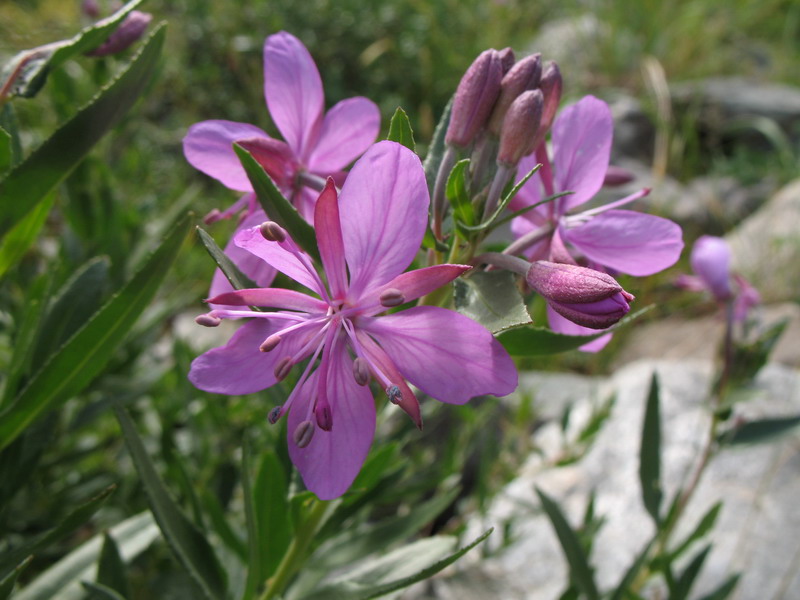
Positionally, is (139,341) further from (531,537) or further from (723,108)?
(723,108)

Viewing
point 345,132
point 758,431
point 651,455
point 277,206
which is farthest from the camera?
point 758,431

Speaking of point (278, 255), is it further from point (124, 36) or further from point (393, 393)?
point (124, 36)

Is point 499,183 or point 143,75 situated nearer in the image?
point 499,183

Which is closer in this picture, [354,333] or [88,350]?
[354,333]

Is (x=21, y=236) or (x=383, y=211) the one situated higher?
(x=383, y=211)

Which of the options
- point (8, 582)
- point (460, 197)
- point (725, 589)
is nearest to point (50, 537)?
point (8, 582)

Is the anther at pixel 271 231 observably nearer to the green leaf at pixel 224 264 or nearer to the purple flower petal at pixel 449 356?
the green leaf at pixel 224 264

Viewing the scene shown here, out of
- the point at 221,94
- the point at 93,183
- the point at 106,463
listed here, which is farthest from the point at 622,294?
the point at 221,94
